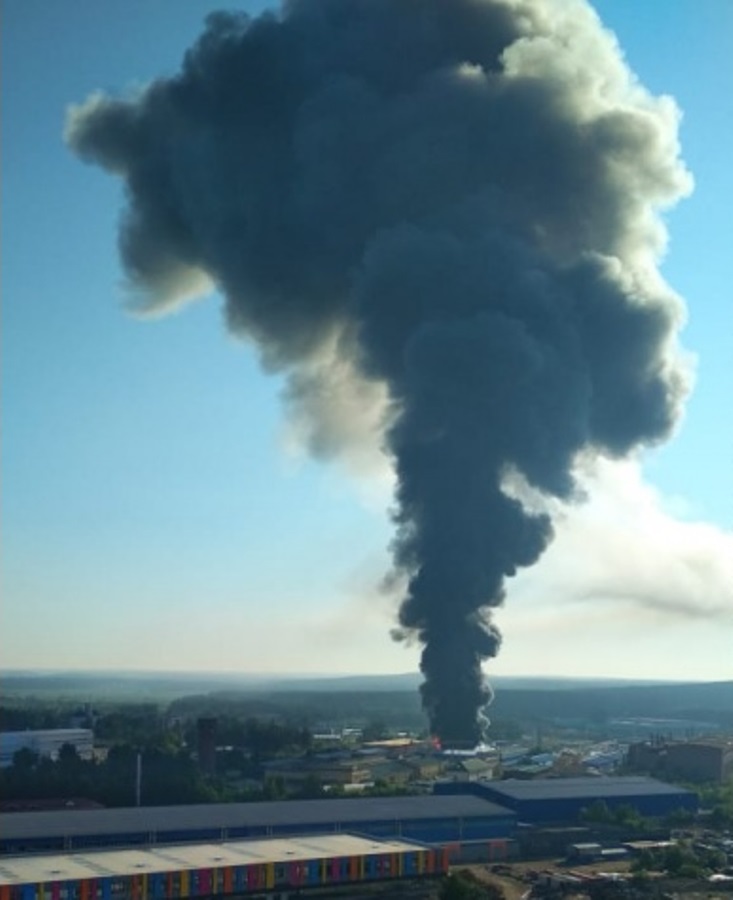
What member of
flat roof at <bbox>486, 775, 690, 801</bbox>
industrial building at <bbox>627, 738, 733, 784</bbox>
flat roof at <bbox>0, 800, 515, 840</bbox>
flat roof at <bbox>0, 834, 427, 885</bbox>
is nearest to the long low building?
flat roof at <bbox>0, 834, 427, 885</bbox>

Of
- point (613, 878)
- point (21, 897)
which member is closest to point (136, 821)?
point (21, 897)

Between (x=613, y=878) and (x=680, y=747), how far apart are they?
2815 cm

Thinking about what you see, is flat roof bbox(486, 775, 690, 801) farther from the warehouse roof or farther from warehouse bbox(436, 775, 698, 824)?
the warehouse roof

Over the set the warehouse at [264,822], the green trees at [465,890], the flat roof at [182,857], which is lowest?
the green trees at [465,890]

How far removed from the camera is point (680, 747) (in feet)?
185

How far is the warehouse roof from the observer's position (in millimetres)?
30203

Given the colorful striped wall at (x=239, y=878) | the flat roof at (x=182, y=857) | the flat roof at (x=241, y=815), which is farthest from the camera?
the flat roof at (x=241, y=815)

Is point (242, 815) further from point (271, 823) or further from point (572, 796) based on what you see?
point (572, 796)

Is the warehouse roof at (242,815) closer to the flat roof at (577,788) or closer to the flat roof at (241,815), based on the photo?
the flat roof at (241,815)

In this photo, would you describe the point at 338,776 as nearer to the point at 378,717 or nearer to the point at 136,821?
the point at 136,821

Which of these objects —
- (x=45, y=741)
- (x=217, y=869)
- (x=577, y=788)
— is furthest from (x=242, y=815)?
(x=45, y=741)

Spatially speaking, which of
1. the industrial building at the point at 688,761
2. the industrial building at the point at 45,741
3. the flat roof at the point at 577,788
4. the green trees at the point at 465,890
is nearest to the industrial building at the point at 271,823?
the flat roof at the point at 577,788

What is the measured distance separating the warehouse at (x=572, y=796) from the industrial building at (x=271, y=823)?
1.20 meters

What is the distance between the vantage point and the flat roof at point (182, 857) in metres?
25.5
